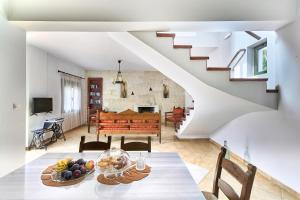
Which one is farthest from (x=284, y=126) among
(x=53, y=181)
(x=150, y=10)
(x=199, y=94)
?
(x=53, y=181)

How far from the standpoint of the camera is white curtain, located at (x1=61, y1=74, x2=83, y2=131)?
6.50 meters

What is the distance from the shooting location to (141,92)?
8938 mm

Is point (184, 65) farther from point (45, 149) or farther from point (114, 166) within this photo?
point (45, 149)

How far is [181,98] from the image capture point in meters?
9.04

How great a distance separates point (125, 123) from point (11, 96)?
3093mm

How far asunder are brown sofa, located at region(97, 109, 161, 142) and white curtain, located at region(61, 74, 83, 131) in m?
1.97

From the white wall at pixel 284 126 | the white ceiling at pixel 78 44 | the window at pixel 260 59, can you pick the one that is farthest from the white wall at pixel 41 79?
the window at pixel 260 59

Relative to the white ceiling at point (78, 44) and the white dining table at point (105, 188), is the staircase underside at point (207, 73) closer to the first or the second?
the white ceiling at point (78, 44)

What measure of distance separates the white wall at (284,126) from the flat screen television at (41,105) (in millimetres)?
4648

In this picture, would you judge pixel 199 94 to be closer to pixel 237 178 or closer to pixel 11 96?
pixel 237 178

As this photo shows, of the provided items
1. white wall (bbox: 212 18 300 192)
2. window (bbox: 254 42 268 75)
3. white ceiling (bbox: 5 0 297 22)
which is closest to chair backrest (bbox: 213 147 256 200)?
white wall (bbox: 212 18 300 192)

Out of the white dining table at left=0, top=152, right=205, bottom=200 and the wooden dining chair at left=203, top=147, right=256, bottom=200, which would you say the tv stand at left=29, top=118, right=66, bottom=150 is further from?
the wooden dining chair at left=203, top=147, right=256, bottom=200

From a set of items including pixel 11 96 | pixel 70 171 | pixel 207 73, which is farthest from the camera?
pixel 207 73

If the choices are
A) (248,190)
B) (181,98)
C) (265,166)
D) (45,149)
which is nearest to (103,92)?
(181,98)
